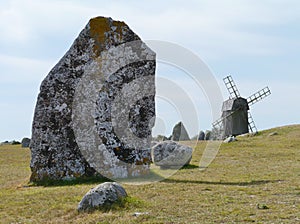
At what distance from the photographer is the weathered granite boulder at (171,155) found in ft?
68.6

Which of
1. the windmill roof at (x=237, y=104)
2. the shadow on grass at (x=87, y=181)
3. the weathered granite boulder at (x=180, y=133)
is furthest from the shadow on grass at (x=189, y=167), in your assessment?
the weathered granite boulder at (x=180, y=133)

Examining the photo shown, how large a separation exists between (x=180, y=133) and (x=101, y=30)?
3816cm

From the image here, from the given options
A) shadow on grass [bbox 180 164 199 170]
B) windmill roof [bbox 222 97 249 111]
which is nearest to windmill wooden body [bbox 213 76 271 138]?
windmill roof [bbox 222 97 249 111]

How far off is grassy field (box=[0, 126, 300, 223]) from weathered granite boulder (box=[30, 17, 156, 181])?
128cm

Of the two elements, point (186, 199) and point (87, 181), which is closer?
point (186, 199)

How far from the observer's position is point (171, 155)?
21.0 metres

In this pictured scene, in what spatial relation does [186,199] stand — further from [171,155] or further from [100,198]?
[171,155]

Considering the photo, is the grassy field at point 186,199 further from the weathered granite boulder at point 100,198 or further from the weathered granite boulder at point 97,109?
the weathered granite boulder at point 97,109

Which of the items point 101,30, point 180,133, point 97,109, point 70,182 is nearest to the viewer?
point 70,182

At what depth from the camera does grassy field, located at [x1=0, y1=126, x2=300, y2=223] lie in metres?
10.0

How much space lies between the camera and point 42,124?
57.2 ft

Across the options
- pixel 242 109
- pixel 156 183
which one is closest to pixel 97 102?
pixel 156 183

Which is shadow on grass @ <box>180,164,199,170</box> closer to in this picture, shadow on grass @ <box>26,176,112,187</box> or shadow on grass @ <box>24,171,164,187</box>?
shadow on grass @ <box>24,171,164,187</box>

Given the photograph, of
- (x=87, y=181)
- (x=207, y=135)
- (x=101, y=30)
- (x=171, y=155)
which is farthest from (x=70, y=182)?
(x=207, y=135)
